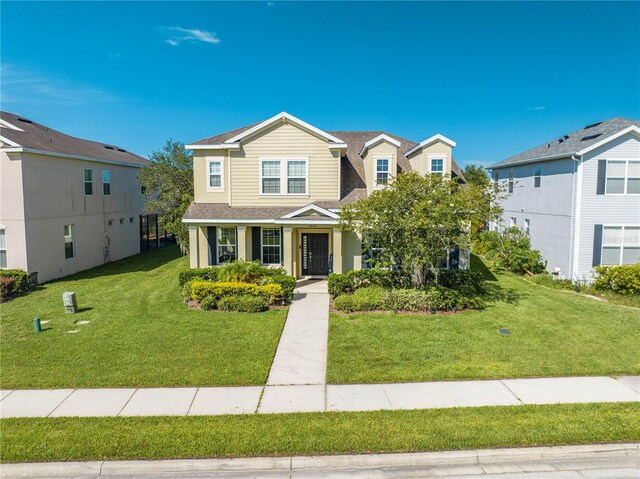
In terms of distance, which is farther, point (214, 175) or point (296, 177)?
point (214, 175)

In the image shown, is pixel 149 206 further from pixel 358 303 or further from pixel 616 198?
pixel 616 198

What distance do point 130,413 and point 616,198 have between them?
19.5 m

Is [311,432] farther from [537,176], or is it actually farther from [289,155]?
[537,176]

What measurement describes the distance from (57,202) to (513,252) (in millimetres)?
22410

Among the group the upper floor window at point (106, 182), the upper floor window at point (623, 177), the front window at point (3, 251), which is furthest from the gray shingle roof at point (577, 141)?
the front window at point (3, 251)

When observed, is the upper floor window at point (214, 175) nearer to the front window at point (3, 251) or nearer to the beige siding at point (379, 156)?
the beige siding at point (379, 156)

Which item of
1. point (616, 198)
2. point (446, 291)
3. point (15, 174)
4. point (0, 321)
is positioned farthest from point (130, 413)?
point (616, 198)

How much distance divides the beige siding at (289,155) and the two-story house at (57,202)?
849 cm

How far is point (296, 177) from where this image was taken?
1833 centimetres

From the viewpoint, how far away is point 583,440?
6414 millimetres

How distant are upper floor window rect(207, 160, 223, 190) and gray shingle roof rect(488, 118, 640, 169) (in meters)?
15.5

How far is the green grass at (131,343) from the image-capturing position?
8.67m

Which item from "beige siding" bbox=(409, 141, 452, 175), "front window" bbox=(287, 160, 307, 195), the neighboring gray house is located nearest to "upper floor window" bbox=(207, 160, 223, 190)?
"front window" bbox=(287, 160, 307, 195)

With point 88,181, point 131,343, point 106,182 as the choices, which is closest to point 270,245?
point 131,343
